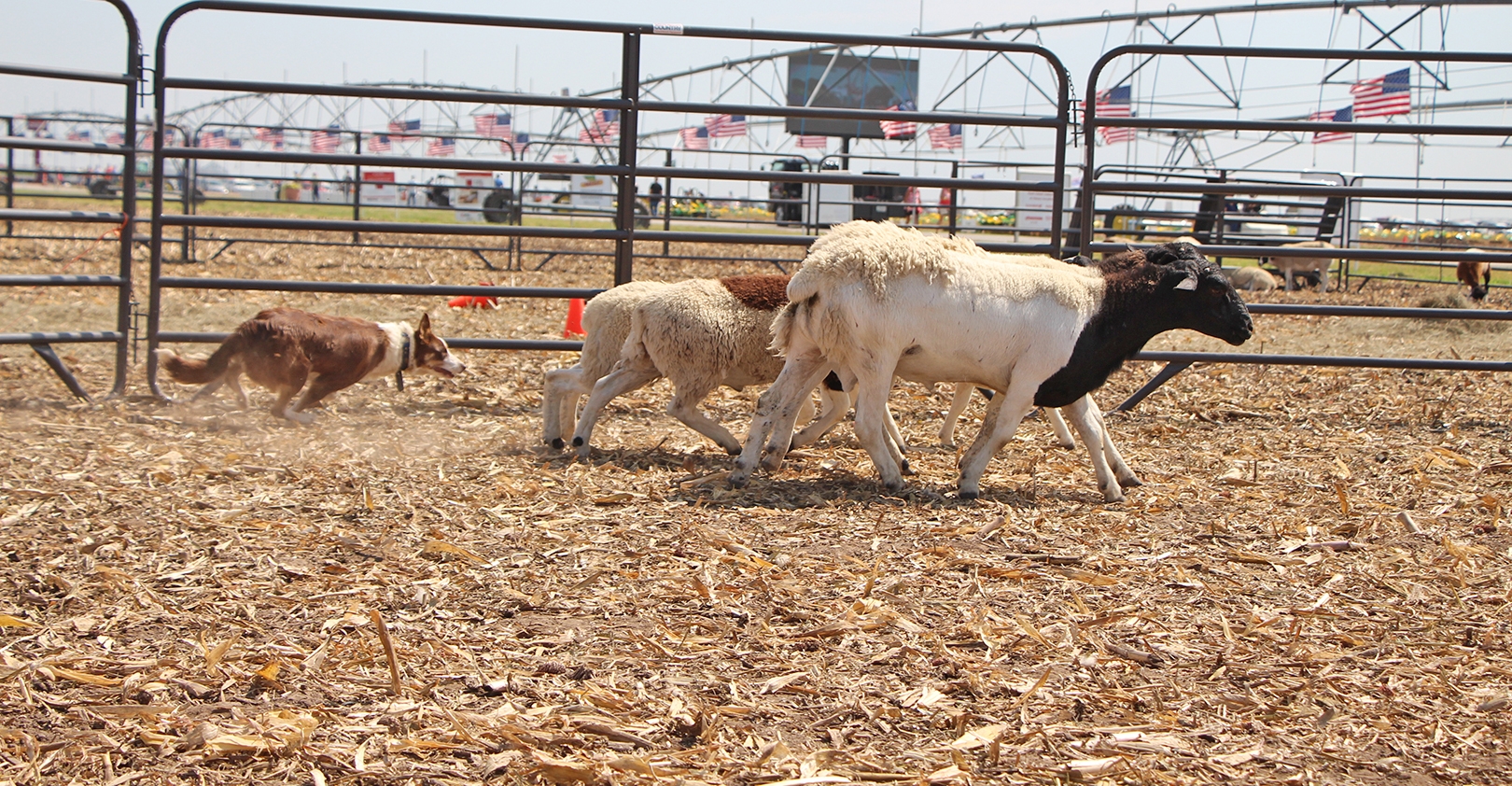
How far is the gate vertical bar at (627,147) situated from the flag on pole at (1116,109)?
1554 centimetres

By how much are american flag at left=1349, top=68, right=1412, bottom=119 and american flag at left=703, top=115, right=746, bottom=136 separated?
15272mm

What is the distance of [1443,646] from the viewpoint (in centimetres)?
382

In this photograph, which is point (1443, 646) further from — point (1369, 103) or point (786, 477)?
point (1369, 103)

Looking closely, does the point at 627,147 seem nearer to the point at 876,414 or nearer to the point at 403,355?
the point at 403,355

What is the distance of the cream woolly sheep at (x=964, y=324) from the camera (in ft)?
18.8

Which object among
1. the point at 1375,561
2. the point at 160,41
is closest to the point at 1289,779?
the point at 1375,561

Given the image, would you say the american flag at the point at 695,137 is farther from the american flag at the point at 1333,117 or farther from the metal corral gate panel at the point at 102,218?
the metal corral gate panel at the point at 102,218

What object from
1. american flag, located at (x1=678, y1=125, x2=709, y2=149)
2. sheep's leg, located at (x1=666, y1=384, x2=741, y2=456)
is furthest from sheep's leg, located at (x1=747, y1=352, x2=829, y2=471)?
american flag, located at (x1=678, y1=125, x2=709, y2=149)

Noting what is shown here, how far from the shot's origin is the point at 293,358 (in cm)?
692

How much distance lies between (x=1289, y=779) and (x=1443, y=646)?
4.15 ft

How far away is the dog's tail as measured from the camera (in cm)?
696

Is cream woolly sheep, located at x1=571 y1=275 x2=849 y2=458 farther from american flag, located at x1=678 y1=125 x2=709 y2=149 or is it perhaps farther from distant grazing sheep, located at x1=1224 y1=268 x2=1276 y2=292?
american flag, located at x1=678 y1=125 x2=709 y2=149

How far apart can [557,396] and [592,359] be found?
0.28 m

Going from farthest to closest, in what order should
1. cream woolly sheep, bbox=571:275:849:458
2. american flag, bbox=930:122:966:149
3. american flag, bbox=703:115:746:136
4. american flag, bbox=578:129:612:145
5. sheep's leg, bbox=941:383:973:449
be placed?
1. american flag, bbox=703:115:746:136
2. american flag, bbox=930:122:966:149
3. american flag, bbox=578:129:612:145
4. sheep's leg, bbox=941:383:973:449
5. cream woolly sheep, bbox=571:275:849:458
